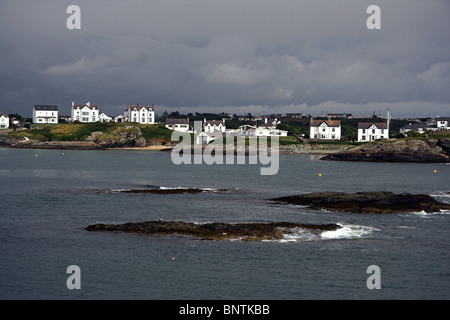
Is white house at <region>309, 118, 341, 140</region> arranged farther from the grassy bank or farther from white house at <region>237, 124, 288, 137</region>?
the grassy bank

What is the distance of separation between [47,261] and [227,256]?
11904mm

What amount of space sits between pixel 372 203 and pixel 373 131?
136 m

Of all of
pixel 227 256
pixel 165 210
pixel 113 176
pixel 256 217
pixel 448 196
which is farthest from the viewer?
pixel 113 176

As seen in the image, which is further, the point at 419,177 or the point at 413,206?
the point at 419,177

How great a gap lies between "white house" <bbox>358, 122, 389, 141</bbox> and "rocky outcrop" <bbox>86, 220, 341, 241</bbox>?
147 metres

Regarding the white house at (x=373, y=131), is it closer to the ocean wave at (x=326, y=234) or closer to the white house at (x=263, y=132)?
the white house at (x=263, y=132)

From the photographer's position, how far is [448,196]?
222 ft

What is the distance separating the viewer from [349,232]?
138 ft

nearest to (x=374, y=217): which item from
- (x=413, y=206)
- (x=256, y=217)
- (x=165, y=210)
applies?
(x=413, y=206)

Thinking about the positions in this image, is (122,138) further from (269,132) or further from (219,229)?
(219,229)

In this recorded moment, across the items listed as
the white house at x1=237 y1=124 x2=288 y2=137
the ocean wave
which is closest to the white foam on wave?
the ocean wave

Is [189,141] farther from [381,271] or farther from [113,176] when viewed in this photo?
[381,271]

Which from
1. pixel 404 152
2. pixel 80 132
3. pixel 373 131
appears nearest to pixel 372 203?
pixel 404 152

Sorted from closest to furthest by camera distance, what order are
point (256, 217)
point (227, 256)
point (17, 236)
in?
point (227, 256), point (17, 236), point (256, 217)
